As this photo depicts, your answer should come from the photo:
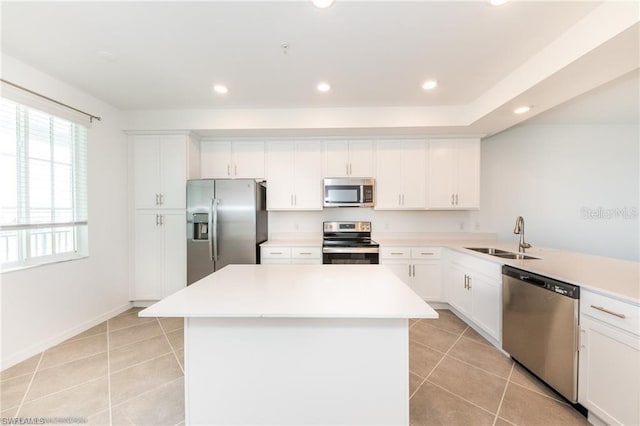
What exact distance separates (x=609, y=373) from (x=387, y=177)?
271 centimetres

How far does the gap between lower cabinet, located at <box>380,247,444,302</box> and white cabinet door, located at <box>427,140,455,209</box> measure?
73cm

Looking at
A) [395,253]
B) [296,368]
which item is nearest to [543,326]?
[395,253]

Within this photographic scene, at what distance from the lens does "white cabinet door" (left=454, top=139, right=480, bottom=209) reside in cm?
356

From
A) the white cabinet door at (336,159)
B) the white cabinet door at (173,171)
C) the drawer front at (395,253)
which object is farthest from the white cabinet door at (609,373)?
the white cabinet door at (173,171)

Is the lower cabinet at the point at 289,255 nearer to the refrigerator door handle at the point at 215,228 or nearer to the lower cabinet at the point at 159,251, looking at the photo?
the refrigerator door handle at the point at 215,228

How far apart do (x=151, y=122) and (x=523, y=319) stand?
4650 millimetres

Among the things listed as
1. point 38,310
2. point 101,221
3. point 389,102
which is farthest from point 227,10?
point 38,310

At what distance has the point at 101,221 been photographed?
10.0 ft

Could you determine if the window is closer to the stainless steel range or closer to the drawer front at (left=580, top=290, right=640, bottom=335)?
the stainless steel range

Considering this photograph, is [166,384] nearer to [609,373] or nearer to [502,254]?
[609,373]

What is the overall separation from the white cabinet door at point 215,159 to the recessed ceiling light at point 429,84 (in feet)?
8.83

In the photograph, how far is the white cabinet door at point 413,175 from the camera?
3602mm

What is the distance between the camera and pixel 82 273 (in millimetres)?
2809

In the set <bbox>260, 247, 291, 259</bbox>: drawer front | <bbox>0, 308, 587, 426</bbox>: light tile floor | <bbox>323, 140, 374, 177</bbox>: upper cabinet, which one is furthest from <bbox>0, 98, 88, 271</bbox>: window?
<bbox>323, 140, 374, 177</bbox>: upper cabinet
